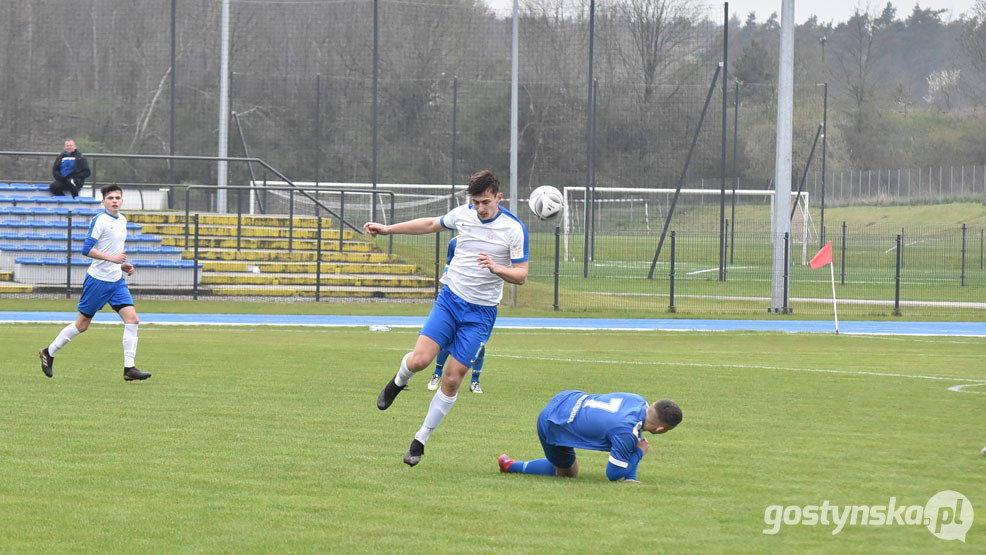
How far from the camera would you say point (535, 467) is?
8086mm

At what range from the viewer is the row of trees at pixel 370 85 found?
3984 centimetres

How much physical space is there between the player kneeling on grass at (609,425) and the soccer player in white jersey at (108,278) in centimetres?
669

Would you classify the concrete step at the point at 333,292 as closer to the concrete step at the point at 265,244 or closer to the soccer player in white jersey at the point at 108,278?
the concrete step at the point at 265,244

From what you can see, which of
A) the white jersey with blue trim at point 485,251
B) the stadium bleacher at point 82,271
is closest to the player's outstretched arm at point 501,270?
the white jersey with blue trim at point 485,251

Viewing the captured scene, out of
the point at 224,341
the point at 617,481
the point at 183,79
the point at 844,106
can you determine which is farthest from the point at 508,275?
the point at 844,106

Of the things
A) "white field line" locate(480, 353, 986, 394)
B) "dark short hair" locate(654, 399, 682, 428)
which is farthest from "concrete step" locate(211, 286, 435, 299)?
"dark short hair" locate(654, 399, 682, 428)

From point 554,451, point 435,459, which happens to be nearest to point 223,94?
point 435,459

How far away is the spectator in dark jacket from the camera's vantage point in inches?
1228

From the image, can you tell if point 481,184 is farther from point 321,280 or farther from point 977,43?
point 977,43

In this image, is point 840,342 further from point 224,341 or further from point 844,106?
point 844,106

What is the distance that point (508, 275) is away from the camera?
834cm

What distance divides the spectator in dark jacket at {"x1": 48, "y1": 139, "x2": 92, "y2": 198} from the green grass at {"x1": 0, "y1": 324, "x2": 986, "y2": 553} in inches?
616

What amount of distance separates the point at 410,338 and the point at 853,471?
43.8 feet

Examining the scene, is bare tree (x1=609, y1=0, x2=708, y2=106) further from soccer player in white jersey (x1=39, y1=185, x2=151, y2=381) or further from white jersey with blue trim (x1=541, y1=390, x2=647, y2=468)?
white jersey with blue trim (x1=541, y1=390, x2=647, y2=468)
